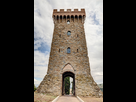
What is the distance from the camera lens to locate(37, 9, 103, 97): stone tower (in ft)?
42.4

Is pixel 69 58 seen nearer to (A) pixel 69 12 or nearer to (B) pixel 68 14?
(B) pixel 68 14

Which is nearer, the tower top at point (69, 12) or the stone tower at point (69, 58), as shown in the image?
the stone tower at point (69, 58)

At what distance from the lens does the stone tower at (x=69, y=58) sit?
12938mm

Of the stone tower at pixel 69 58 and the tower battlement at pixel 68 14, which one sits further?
the tower battlement at pixel 68 14

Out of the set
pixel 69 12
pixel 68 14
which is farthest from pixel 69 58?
pixel 69 12

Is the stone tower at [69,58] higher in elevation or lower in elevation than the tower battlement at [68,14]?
lower

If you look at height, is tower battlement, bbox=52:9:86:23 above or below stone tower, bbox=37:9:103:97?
above

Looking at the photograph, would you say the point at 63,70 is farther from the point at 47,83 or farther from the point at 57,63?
the point at 47,83

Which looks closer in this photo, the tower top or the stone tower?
the stone tower

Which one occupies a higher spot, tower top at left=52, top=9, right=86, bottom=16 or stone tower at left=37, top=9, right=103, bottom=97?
tower top at left=52, top=9, right=86, bottom=16

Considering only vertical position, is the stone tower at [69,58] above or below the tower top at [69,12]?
below
